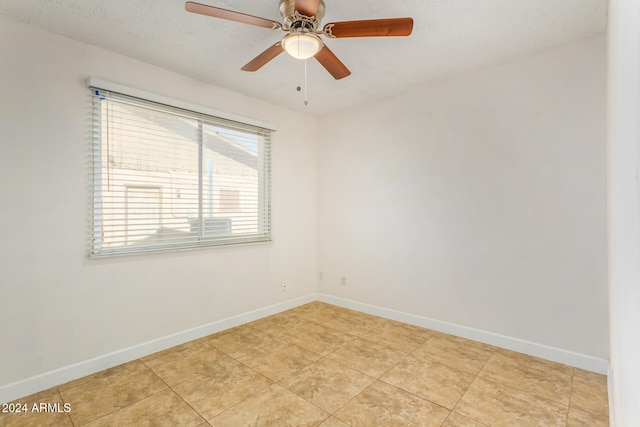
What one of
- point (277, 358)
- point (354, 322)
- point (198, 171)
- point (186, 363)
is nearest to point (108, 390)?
point (186, 363)

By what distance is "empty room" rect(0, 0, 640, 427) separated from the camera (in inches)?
76.1

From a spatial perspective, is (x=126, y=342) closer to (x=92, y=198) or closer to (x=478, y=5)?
(x=92, y=198)

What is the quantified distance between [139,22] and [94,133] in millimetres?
917

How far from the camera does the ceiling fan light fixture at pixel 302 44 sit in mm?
1783

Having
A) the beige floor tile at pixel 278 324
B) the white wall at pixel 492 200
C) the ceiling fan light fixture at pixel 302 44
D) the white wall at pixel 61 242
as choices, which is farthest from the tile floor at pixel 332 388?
the ceiling fan light fixture at pixel 302 44

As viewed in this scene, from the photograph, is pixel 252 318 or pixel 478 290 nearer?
pixel 478 290

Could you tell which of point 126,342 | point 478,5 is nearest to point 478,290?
point 478,5

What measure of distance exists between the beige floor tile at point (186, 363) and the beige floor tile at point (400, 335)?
142 cm

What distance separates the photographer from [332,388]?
2100 millimetres

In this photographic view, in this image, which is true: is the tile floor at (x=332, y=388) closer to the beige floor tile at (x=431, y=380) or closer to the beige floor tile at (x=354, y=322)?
the beige floor tile at (x=431, y=380)

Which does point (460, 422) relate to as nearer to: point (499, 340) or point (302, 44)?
point (499, 340)

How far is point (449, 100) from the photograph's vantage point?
2.97 metres

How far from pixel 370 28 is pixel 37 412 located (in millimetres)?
3097

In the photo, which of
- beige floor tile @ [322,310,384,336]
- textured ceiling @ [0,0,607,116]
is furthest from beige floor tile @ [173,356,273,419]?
textured ceiling @ [0,0,607,116]
